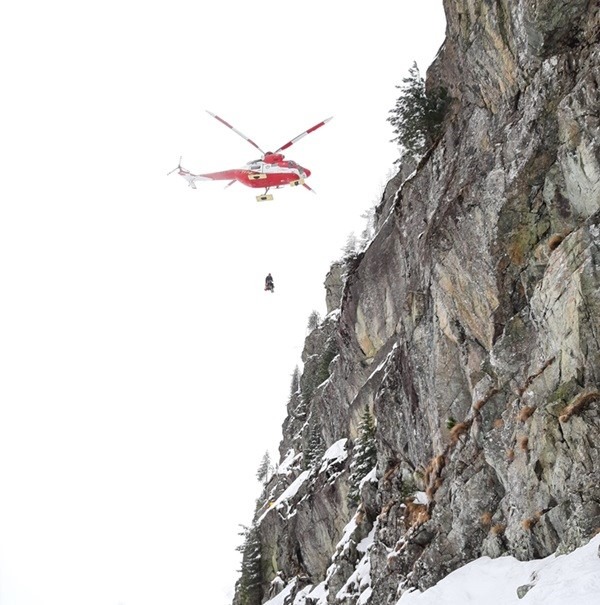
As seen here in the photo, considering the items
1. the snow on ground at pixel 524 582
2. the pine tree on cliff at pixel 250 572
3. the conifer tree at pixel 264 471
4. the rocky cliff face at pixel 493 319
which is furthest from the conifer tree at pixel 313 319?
the snow on ground at pixel 524 582

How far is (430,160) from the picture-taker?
30219mm

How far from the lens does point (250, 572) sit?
168 ft

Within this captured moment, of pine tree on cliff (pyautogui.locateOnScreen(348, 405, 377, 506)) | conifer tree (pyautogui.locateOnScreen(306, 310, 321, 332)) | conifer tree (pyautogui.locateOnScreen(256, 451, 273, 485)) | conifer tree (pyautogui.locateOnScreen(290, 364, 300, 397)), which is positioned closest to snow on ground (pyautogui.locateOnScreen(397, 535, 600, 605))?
pine tree on cliff (pyautogui.locateOnScreen(348, 405, 377, 506))

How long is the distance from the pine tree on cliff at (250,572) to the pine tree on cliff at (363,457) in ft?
62.5

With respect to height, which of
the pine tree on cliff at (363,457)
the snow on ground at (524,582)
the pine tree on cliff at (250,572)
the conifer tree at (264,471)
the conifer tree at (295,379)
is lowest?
the snow on ground at (524,582)

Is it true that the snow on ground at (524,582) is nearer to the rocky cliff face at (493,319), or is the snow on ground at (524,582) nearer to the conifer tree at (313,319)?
the rocky cliff face at (493,319)

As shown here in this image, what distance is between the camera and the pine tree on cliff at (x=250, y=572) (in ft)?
165

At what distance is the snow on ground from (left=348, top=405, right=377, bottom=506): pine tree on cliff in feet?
54.8

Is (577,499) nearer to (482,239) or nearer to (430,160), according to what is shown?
(482,239)

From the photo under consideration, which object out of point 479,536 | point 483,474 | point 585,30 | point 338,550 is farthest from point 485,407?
point 338,550

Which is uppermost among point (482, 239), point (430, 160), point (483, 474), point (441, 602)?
point (430, 160)

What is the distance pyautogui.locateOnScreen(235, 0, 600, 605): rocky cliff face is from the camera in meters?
16.0

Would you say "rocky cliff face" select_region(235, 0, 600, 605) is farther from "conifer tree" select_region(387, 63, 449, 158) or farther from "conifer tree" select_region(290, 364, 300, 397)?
"conifer tree" select_region(290, 364, 300, 397)

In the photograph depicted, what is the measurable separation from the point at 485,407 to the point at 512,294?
4.19 metres
